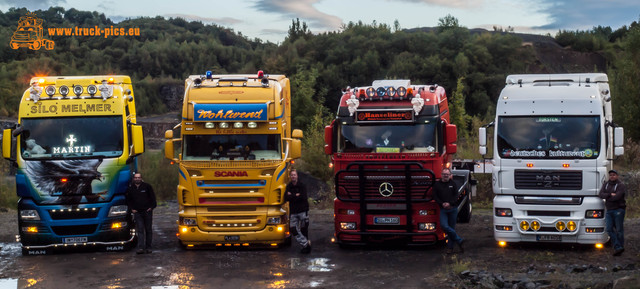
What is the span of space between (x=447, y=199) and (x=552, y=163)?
102 inches

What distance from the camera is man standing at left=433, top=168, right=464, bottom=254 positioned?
1683cm

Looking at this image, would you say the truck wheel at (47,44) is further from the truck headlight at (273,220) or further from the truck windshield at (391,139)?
the truck windshield at (391,139)

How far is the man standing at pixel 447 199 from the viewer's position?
1683cm

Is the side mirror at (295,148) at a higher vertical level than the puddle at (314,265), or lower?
higher

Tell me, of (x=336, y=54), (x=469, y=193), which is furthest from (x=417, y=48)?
(x=469, y=193)

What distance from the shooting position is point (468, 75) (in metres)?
68.7

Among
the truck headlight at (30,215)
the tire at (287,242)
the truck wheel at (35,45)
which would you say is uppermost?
the truck wheel at (35,45)

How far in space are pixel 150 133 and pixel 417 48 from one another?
2980 centimetres

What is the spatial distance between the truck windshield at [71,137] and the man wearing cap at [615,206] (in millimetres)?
11413

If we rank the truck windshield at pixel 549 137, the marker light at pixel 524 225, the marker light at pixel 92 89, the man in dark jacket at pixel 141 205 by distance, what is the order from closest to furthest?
the truck windshield at pixel 549 137 < the marker light at pixel 524 225 < the man in dark jacket at pixel 141 205 < the marker light at pixel 92 89

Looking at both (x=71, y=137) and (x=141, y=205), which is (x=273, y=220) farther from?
(x=71, y=137)

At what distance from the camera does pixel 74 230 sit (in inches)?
708

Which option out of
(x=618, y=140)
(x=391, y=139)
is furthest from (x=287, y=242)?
(x=618, y=140)

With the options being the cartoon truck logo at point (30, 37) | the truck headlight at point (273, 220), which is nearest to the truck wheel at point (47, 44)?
the cartoon truck logo at point (30, 37)
